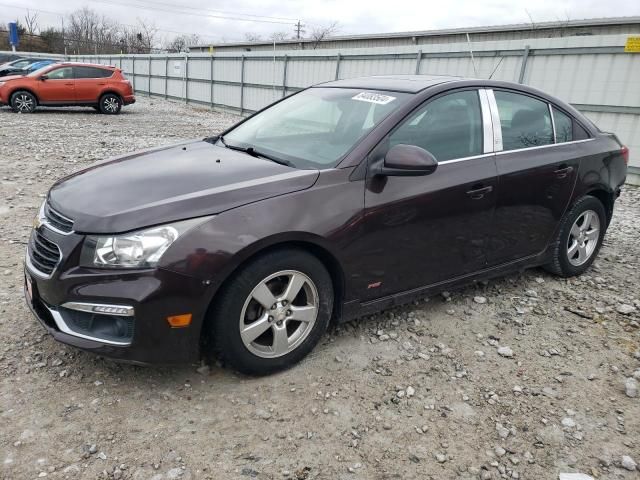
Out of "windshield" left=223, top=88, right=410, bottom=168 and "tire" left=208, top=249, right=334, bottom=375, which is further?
"windshield" left=223, top=88, right=410, bottom=168

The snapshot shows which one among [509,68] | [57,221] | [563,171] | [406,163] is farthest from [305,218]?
[509,68]

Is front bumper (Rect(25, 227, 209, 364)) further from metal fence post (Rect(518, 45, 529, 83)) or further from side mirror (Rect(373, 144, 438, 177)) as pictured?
metal fence post (Rect(518, 45, 529, 83))

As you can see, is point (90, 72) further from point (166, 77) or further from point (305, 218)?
point (305, 218)

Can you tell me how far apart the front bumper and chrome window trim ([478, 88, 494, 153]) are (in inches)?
85.9

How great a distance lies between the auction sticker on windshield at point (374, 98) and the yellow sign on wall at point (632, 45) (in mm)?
6917

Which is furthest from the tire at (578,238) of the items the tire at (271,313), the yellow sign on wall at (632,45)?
the yellow sign on wall at (632,45)

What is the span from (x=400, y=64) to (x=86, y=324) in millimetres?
11454

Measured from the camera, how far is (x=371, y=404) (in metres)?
2.70

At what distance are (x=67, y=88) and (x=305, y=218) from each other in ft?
52.2

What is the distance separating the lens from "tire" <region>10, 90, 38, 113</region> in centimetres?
1552

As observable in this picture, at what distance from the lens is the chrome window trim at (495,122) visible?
3.59m

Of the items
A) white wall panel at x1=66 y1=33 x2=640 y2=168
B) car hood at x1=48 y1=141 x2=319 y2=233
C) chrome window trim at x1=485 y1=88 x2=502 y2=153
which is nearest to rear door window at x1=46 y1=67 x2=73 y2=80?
white wall panel at x1=66 y1=33 x2=640 y2=168

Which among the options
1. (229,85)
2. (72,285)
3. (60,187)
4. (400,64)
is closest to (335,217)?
(72,285)

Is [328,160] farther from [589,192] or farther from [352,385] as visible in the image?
[589,192]
